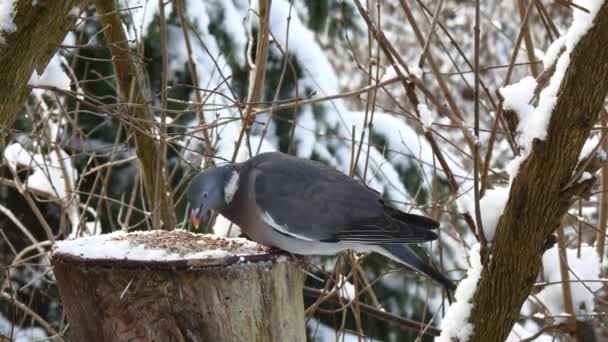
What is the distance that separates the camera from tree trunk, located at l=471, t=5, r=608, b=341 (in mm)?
1866

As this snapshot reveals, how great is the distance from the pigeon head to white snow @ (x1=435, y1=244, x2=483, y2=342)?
0.88 meters

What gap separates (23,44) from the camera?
7.11 feet

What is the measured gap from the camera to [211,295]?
1.93 meters

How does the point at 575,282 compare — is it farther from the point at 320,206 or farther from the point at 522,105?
the point at 522,105

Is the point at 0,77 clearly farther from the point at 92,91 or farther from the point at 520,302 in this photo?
the point at 92,91

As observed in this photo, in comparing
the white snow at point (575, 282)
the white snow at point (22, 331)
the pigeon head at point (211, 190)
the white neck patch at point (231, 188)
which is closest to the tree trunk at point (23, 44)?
the pigeon head at point (211, 190)

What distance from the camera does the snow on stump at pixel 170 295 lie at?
6.31ft

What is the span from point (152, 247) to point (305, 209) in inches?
28.4

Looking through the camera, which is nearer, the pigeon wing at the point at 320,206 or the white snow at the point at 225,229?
the pigeon wing at the point at 320,206

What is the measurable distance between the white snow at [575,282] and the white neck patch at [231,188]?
4.14 ft

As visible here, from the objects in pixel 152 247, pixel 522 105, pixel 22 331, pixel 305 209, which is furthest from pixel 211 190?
pixel 22 331

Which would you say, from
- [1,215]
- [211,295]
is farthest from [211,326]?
[1,215]

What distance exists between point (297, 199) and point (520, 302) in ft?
3.02

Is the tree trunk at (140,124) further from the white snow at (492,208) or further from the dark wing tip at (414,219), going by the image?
the white snow at (492,208)
